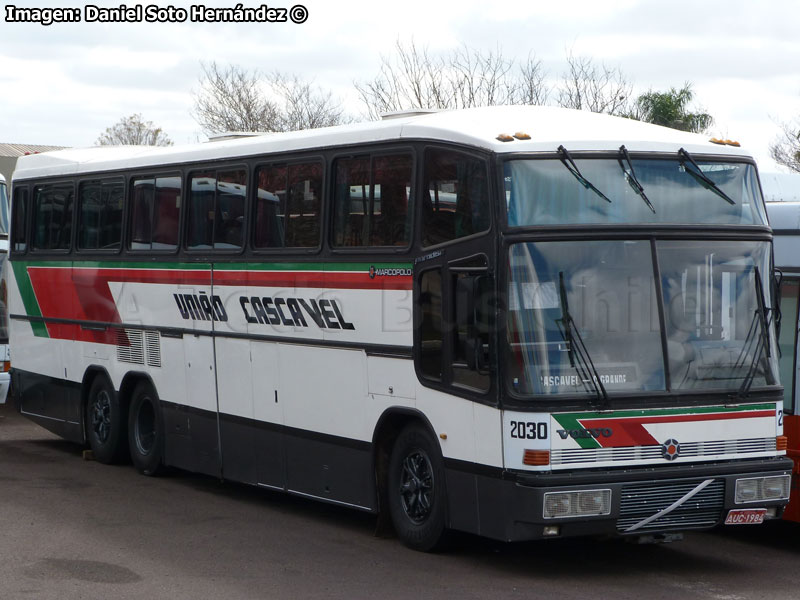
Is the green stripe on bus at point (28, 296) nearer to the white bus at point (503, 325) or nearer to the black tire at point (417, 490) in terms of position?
the white bus at point (503, 325)

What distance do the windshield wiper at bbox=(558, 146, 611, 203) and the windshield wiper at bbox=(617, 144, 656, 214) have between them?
0.80 ft

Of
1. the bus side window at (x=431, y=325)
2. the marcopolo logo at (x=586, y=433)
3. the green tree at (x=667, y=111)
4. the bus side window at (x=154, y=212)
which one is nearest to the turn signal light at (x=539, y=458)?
the marcopolo logo at (x=586, y=433)

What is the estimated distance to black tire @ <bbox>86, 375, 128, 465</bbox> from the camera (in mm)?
15367

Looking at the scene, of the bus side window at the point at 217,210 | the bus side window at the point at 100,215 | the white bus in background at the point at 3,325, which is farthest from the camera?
the white bus in background at the point at 3,325

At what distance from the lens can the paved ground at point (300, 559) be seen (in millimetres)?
9016

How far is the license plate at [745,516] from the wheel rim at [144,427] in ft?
24.7

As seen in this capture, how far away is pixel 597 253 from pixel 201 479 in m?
7.16

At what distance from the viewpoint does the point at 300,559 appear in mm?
10109

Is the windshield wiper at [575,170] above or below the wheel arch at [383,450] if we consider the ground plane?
above

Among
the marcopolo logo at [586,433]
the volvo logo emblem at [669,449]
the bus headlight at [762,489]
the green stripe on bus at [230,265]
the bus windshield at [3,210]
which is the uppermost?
the bus windshield at [3,210]

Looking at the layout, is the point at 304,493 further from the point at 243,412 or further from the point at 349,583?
the point at 349,583

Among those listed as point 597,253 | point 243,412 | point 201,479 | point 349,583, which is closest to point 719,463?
point 597,253

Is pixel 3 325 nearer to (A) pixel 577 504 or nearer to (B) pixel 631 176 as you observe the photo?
(B) pixel 631 176

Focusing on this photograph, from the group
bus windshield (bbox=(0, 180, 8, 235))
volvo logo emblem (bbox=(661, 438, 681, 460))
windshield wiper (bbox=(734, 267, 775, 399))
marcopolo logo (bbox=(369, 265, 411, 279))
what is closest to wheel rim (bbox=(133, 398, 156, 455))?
marcopolo logo (bbox=(369, 265, 411, 279))
